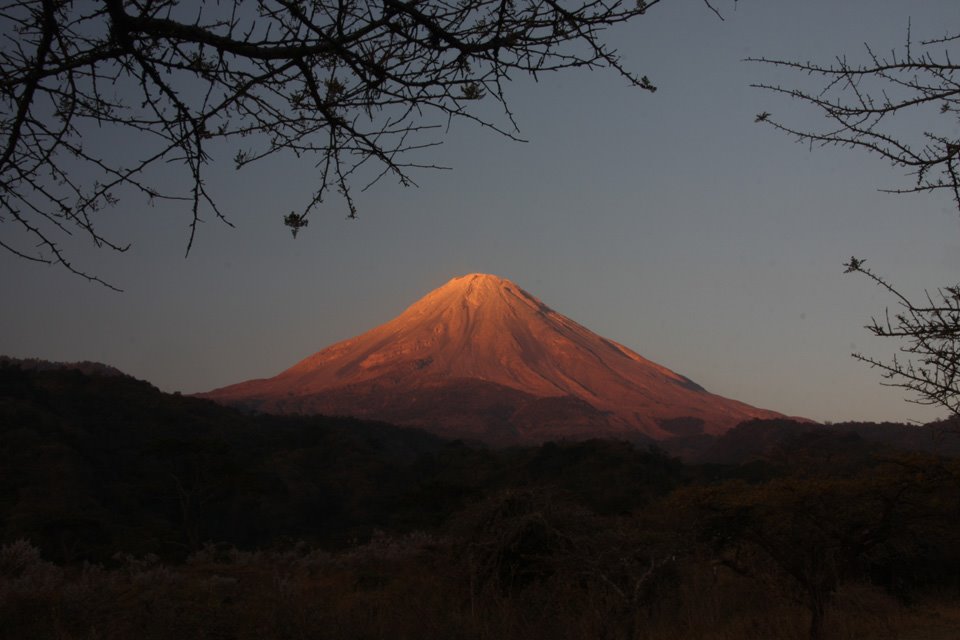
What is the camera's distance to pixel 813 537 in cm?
1111

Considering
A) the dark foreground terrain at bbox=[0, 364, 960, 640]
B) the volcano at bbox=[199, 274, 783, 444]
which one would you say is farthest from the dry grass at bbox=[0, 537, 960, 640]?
the volcano at bbox=[199, 274, 783, 444]

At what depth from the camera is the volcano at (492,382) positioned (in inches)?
3590

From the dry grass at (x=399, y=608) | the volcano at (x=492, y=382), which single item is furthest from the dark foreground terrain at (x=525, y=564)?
the volcano at (x=492, y=382)

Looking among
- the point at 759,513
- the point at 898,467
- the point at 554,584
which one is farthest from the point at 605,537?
the point at 898,467

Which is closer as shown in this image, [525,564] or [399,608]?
[399,608]

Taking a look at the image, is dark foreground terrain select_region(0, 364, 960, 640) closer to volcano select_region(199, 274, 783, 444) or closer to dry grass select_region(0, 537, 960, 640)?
dry grass select_region(0, 537, 960, 640)

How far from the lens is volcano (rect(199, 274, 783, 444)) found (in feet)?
299

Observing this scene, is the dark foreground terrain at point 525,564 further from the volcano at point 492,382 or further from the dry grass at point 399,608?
the volcano at point 492,382

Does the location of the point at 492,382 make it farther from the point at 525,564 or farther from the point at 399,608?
the point at 399,608

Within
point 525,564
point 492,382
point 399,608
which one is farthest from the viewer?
point 492,382

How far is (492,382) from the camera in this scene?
103938mm

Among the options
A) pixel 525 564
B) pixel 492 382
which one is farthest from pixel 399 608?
Answer: pixel 492 382

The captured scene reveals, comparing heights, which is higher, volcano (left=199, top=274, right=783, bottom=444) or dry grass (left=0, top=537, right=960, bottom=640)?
volcano (left=199, top=274, right=783, bottom=444)

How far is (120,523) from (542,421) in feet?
215
